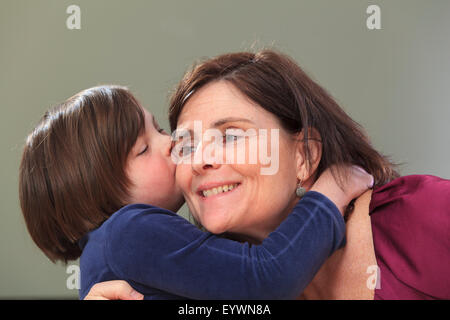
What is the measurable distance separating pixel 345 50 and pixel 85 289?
2.35m

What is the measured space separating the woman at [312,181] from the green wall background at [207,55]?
1534 millimetres

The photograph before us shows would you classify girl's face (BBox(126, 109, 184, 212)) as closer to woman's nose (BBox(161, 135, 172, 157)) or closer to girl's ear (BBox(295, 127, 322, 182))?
woman's nose (BBox(161, 135, 172, 157))

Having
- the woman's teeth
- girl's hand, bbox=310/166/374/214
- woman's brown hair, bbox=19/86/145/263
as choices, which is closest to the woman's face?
the woman's teeth

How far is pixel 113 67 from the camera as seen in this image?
3.02 metres

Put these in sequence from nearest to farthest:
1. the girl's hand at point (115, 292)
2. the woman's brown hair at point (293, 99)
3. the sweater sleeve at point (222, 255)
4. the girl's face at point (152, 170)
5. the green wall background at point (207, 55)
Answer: the sweater sleeve at point (222, 255)
the girl's hand at point (115, 292)
the woman's brown hair at point (293, 99)
the girl's face at point (152, 170)
the green wall background at point (207, 55)

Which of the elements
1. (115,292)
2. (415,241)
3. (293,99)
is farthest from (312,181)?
(115,292)

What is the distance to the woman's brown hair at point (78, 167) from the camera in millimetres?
1563

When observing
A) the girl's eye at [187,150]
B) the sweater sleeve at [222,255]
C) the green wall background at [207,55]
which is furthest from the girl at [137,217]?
the green wall background at [207,55]

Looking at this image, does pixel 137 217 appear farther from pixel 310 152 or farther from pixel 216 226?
pixel 310 152

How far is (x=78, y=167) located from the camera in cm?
157

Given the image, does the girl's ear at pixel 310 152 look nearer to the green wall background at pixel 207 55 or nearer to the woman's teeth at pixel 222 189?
the woman's teeth at pixel 222 189

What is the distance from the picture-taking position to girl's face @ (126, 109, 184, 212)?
1.61 meters
